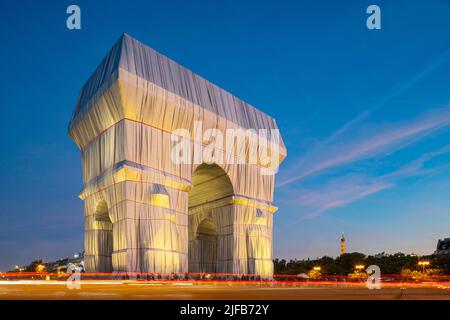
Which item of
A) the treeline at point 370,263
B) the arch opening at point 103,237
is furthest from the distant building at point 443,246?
the arch opening at point 103,237

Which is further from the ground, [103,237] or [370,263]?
[103,237]

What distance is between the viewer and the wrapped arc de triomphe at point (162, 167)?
26859mm

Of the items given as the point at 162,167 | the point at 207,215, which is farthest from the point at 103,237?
the point at 207,215

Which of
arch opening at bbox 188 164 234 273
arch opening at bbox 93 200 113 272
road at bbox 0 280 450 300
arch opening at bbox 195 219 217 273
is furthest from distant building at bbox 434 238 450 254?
road at bbox 0 280 450 300

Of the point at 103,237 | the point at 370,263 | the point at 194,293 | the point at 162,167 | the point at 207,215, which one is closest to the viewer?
the point at 194,293

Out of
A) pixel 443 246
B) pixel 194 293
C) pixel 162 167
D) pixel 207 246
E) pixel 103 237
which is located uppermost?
pixel 162 167

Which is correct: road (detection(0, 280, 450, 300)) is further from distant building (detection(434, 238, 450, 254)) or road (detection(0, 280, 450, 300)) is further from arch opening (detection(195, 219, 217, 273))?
distant building (detection(434, 238, 450, 254))

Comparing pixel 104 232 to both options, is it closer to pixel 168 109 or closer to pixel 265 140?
pixel 168 109

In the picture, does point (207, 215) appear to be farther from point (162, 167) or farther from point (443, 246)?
point (443, 246)

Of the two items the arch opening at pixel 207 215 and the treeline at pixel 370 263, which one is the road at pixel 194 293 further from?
the treeline at pixel 370 263

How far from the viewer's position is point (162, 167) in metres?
28.9
